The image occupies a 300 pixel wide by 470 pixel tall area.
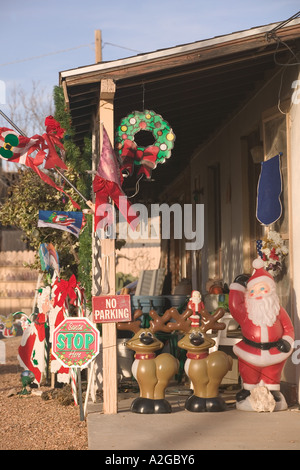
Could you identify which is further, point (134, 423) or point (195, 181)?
point (195, 181)

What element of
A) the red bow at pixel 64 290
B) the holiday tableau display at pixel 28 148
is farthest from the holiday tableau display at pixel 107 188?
the red bow at pixel 64 290

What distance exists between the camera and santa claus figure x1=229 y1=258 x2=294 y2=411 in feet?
25.0

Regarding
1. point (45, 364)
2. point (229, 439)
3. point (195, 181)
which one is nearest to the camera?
point (229, 439)

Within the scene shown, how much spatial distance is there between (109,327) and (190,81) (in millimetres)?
2911

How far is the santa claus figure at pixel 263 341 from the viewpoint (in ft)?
25.0

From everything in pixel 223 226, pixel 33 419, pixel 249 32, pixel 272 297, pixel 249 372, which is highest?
pixel 249 32

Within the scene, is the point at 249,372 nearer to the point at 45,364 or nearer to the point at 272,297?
the point at 272,297

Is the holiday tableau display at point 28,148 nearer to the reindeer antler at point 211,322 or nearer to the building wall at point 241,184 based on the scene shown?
the reindeer antler at point 211,322

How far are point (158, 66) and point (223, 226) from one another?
4954mm

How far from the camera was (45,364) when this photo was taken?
400 inches

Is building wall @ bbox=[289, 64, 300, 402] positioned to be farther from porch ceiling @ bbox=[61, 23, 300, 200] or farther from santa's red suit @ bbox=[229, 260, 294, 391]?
porch ceiling @ bbox=[61, 23, 300, 200]

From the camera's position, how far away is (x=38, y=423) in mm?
7562

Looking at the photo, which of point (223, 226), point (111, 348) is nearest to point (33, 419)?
point (111, 348)
